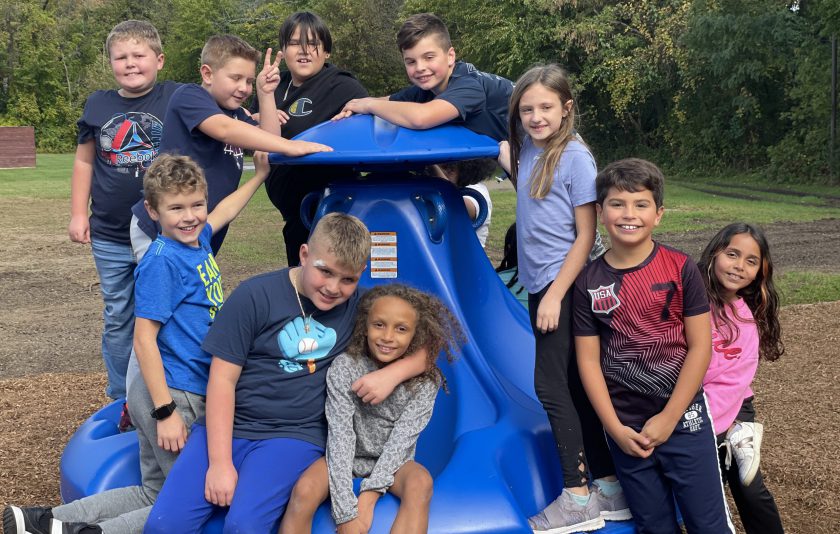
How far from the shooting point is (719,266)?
10.2 ft

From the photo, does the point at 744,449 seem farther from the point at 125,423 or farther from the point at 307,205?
the point at 125,423

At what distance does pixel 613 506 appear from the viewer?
9.43 feet

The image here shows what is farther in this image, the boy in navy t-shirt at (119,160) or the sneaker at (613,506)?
the boy in navy t-shirt at (119,160)

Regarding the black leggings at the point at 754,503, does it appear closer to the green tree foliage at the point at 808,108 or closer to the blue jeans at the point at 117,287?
the blue jeans at the point at 117,287

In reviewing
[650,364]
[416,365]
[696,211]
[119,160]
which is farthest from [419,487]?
[696,211]

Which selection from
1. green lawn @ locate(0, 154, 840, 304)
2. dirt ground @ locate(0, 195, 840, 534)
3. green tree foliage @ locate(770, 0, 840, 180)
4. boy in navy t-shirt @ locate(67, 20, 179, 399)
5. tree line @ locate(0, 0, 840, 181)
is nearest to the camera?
boy in navy t-shirt @ locate(67, 20, 179, 399)

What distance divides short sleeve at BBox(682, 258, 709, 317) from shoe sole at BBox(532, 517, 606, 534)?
2.18 feet

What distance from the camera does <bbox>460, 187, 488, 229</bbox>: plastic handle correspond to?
3.71 m

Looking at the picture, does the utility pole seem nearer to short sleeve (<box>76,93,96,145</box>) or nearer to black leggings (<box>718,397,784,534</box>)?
black leggings (<box>718,397,784,534</box>)

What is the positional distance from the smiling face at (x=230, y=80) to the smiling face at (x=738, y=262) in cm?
178

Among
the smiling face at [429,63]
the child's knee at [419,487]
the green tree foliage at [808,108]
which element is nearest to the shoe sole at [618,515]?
the child's knee at [419,487]

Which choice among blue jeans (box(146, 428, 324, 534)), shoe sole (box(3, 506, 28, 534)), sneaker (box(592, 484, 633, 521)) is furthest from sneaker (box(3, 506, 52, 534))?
sneaker (box(592, 484, 633, 521))

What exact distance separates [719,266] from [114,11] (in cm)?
5769

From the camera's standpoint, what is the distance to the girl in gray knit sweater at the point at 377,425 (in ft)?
8.30
